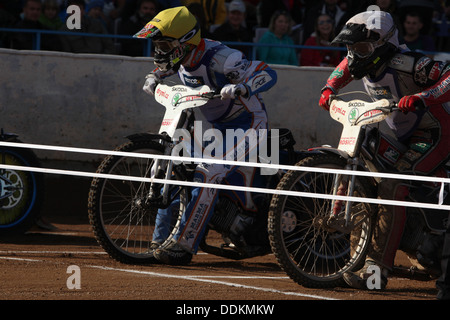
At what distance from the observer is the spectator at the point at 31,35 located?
1304cm

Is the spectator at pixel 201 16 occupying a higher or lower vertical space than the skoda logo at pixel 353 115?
higher

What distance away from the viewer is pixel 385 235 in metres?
7.81

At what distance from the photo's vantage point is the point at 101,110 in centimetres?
1274

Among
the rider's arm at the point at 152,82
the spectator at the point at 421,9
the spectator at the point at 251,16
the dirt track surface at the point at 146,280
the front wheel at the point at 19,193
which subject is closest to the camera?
the dirt track surface at the point at 146,280

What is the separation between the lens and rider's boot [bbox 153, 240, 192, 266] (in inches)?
334

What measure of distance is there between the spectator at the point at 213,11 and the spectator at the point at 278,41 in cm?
87

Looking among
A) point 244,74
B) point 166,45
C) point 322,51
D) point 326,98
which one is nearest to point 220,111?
point 244,74

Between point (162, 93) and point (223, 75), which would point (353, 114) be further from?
point (162, 93)

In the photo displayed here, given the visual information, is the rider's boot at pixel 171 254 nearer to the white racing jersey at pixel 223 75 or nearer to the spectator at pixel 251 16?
the white racing jersey at pixel 223 75

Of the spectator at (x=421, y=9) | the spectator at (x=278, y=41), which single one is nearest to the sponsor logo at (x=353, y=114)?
the spectator at (x=278, y=41)

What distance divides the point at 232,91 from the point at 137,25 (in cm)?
546

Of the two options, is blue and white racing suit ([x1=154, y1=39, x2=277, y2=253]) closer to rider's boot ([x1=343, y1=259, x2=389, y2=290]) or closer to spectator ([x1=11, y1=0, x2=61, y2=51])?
rider's boot ([x1=343, y1=259, x2=389, y2=290])

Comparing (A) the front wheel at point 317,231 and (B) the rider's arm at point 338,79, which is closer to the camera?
(A) the front wheel at point 317,231

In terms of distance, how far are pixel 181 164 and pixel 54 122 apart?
4.56 m
